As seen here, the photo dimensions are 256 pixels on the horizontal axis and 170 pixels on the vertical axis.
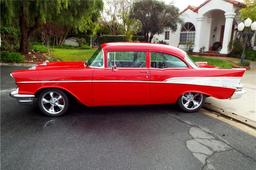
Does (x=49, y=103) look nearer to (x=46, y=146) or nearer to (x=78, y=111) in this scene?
(x=78, y=111)

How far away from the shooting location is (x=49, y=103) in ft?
16.2

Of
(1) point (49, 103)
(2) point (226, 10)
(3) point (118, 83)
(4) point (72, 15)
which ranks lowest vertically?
(1) point (49, 103)

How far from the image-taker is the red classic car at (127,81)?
4.79m

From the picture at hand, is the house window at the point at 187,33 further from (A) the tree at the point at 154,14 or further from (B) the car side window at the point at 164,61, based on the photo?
(B) the car side window at the point at 164,61

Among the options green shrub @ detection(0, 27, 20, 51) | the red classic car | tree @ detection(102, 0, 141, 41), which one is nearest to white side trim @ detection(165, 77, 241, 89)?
the red classic car

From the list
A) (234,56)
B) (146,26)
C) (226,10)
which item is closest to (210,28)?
(226,10)

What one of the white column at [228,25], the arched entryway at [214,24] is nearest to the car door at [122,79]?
the white column at [228,25]

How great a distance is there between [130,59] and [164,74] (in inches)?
32.9

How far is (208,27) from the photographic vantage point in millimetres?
21750

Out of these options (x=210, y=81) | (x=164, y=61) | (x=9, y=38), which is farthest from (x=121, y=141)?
(x=9, y=38)

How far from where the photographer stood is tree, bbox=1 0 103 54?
11.2 m

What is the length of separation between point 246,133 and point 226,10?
1731 centimetres

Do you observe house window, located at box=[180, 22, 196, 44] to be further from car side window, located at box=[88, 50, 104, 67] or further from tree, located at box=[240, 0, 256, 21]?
car side window, located at box=[88, 50, 104, 67]

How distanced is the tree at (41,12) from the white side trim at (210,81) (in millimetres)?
8864
